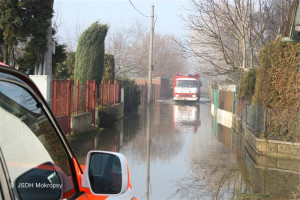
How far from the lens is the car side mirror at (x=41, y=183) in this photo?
6.42 feet

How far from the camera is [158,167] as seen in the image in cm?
1062

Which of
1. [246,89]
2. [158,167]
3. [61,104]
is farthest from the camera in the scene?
[246,89]

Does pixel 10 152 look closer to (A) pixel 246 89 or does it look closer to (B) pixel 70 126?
(B) pixel 70 126

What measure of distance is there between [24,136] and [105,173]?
2.11 feet

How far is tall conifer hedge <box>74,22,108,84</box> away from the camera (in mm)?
20734

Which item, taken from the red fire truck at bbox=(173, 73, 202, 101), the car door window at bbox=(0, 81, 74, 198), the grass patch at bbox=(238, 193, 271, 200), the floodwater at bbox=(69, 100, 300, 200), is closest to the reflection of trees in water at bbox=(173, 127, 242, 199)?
the floodwater at bbox=(69, 100, 300, 200)

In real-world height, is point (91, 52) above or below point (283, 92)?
above

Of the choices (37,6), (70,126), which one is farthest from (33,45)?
(70,126)

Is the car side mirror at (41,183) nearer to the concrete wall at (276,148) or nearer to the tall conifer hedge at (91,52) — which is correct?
the concrete wall at (276,148)

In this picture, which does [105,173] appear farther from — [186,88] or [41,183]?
[186,88]

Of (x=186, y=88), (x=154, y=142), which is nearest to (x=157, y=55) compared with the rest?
(x=186, y=88)

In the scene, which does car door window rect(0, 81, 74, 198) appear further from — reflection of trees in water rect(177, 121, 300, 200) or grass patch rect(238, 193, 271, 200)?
reflection of trees in water rect(177, 121, 300, 200)

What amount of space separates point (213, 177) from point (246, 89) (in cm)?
947

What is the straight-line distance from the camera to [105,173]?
2609mm
